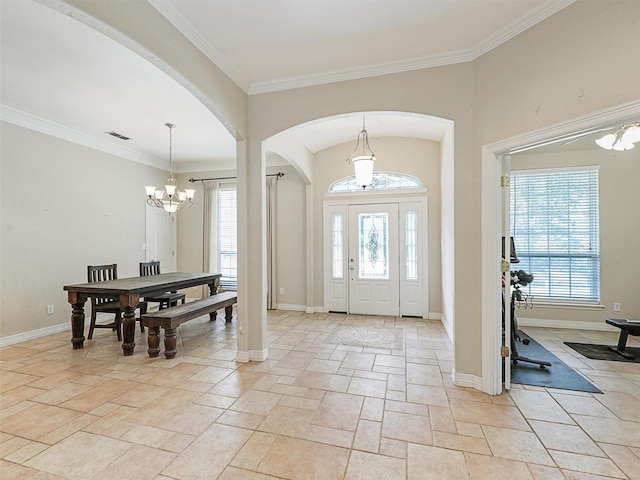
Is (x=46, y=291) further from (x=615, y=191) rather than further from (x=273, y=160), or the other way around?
(x=615, y=191)

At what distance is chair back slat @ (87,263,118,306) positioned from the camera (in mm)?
4203

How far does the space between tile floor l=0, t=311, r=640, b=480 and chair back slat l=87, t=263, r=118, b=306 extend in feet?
3.26

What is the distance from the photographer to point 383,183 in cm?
548

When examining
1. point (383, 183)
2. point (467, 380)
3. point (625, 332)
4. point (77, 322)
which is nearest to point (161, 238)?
point (77, 322)

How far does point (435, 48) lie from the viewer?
265cm

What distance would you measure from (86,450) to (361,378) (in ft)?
6.99

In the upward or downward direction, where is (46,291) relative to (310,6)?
downward

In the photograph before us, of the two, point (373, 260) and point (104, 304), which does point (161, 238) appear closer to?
point (104, 304)

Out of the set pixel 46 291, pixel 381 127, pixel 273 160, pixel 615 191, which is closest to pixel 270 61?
pixel 381 127

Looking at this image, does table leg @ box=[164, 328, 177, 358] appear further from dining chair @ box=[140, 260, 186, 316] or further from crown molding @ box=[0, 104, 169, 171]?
crown molding @ box=[0, 104, 169, 171]

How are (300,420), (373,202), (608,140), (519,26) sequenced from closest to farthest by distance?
(300,420), (519,26), (608,140), (373,202)

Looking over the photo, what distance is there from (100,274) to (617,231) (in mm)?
7599

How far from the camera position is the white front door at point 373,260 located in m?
5.33

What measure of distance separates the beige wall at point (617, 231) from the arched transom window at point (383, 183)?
2403 millimetres
